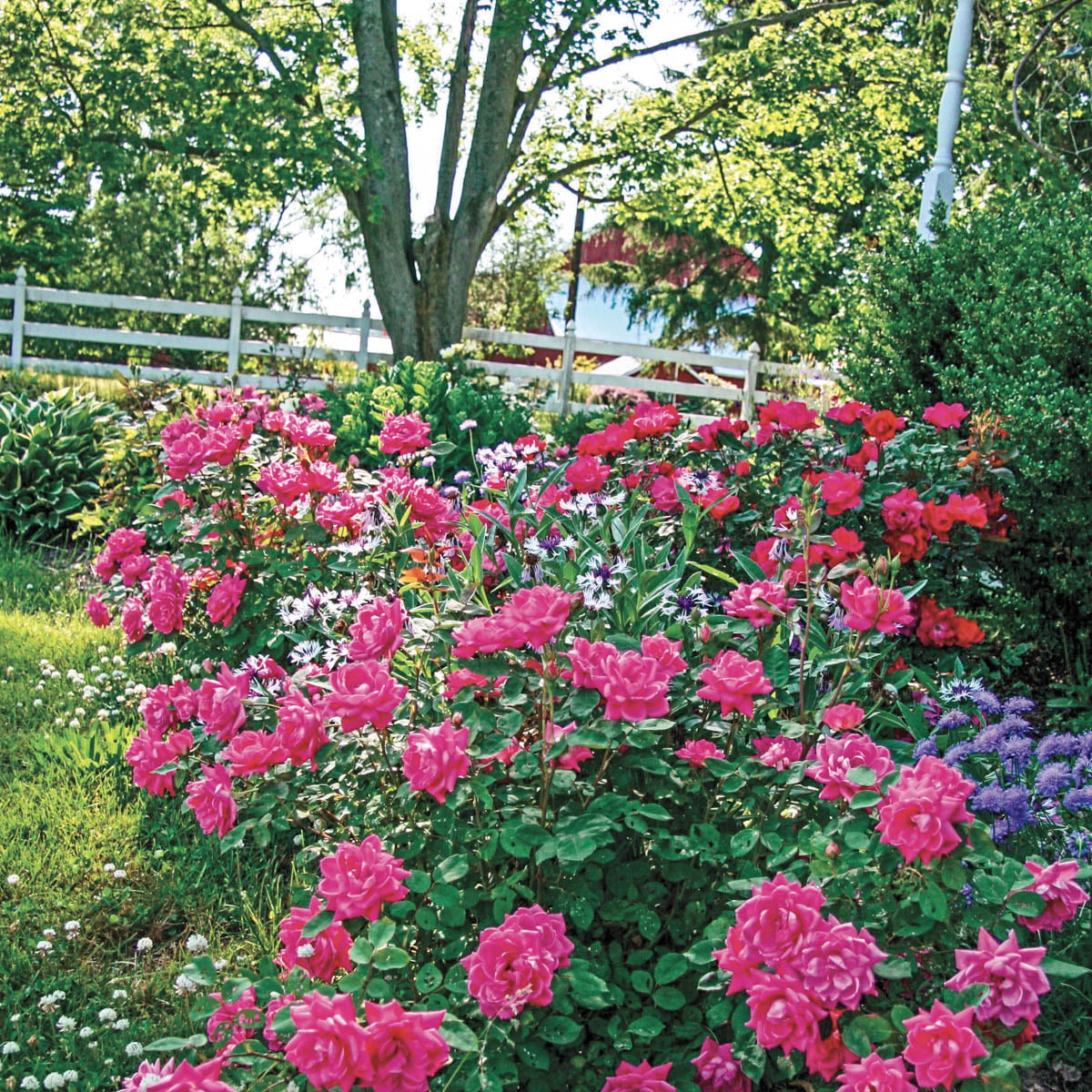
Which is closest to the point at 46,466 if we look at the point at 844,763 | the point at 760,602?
the point at 760,602

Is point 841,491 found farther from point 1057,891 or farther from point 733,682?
point 1057,891

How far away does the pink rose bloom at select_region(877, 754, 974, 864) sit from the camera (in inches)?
56.6

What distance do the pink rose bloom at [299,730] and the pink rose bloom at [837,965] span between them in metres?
0.90

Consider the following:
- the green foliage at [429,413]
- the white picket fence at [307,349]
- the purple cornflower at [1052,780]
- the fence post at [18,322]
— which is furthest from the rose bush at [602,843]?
the fence post at [18,322]

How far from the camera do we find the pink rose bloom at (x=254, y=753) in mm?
1796

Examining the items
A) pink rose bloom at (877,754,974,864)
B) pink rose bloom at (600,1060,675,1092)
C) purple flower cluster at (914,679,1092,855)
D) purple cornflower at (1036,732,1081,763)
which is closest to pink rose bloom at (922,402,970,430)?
purple flower cluster at (914,679,1092,855)

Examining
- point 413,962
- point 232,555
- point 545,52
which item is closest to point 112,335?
point 545,52

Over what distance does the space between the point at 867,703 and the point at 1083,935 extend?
30.3 inches

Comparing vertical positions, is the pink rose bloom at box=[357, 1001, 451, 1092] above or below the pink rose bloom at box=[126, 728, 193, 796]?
below

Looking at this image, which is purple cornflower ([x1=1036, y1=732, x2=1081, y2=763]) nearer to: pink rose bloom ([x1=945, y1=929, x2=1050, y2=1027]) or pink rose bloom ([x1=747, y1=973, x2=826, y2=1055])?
pink rose bloom ([x1=945, y1=929, x2=1050, y2=1027])

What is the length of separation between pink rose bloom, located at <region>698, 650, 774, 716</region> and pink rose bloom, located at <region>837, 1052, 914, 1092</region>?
1.92 ft

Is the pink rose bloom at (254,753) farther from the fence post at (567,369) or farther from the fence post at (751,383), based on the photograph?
the fence post at (751,383)

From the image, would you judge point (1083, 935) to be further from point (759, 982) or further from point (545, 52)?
point (545, 52)

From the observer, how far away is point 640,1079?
5.28ft
